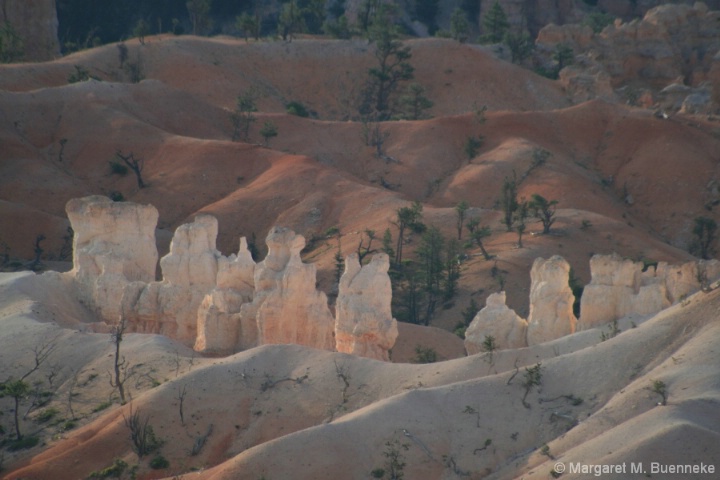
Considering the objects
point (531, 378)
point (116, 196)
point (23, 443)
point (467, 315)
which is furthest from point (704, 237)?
point (23, 443)

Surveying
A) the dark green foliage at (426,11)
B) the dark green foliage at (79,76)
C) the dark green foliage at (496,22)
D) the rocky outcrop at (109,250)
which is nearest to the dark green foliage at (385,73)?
the dark green foliage at (496,22)

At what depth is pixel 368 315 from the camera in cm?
5078

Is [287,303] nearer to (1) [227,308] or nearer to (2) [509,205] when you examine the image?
(1) [227,308]

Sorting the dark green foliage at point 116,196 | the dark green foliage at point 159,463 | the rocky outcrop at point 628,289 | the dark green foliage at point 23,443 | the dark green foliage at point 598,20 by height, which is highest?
the rocky outcrop at point 628,289

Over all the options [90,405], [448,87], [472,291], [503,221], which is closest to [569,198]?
[503,221]

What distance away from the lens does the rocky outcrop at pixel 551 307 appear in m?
48.5

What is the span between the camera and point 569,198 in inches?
3516

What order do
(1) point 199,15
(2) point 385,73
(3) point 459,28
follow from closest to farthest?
(2) point 385,73, (3) point 459,28, (1) point 199,15

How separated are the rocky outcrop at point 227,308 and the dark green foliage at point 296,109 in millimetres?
57312

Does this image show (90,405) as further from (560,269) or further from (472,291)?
(472,291)

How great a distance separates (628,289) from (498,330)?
401 cm

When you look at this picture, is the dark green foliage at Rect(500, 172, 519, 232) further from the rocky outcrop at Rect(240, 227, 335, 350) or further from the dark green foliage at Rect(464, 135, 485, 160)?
the rocky outcrop at Rect(240, 227, 335, 350)

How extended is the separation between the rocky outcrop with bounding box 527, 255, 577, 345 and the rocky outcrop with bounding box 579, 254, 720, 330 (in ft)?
1.78

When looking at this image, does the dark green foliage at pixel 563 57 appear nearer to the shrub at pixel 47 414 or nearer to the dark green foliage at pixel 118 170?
the dark green foliage at pixel 118 170
